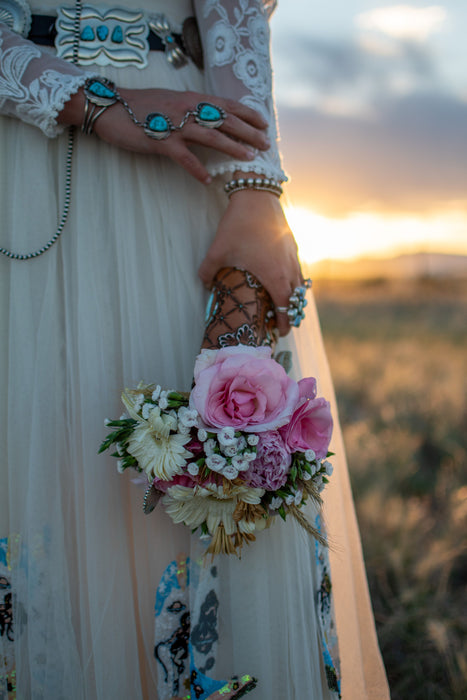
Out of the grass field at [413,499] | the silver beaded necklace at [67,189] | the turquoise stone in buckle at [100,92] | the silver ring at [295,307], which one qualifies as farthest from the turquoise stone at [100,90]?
the grass field at [413,499]

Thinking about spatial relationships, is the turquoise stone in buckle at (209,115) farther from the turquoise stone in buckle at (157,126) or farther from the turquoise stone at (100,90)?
the turquoise stone at (100,90)

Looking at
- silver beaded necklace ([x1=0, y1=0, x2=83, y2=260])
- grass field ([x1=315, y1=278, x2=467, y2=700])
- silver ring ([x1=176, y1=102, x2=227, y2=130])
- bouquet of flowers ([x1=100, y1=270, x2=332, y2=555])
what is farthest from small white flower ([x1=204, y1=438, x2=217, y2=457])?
grass field ([x1=315, y1=278, x2=467, y2=700])

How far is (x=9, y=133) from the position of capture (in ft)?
3.59

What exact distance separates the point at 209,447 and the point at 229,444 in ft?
0.13

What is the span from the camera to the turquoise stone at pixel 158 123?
3.37 feet

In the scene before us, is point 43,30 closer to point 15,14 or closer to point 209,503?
point 15,14

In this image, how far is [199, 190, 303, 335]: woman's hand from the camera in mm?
1070

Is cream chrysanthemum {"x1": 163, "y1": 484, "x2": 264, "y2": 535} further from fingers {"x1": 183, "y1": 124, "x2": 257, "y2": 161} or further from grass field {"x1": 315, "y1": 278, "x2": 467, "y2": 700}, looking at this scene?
grass field {"x1": 315, "y1": 278, "x2": 467, "y2": 700}

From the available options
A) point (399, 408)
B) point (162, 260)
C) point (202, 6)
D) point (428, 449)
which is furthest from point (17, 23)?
point (399, 408)

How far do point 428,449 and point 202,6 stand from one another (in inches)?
142

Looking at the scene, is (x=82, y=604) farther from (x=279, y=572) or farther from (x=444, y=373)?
(x=444, y=373)

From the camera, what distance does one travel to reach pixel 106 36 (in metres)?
1.11

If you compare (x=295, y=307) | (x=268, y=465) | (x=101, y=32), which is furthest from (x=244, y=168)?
(x=268, y=465)

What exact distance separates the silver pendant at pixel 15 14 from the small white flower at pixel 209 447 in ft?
2.98
